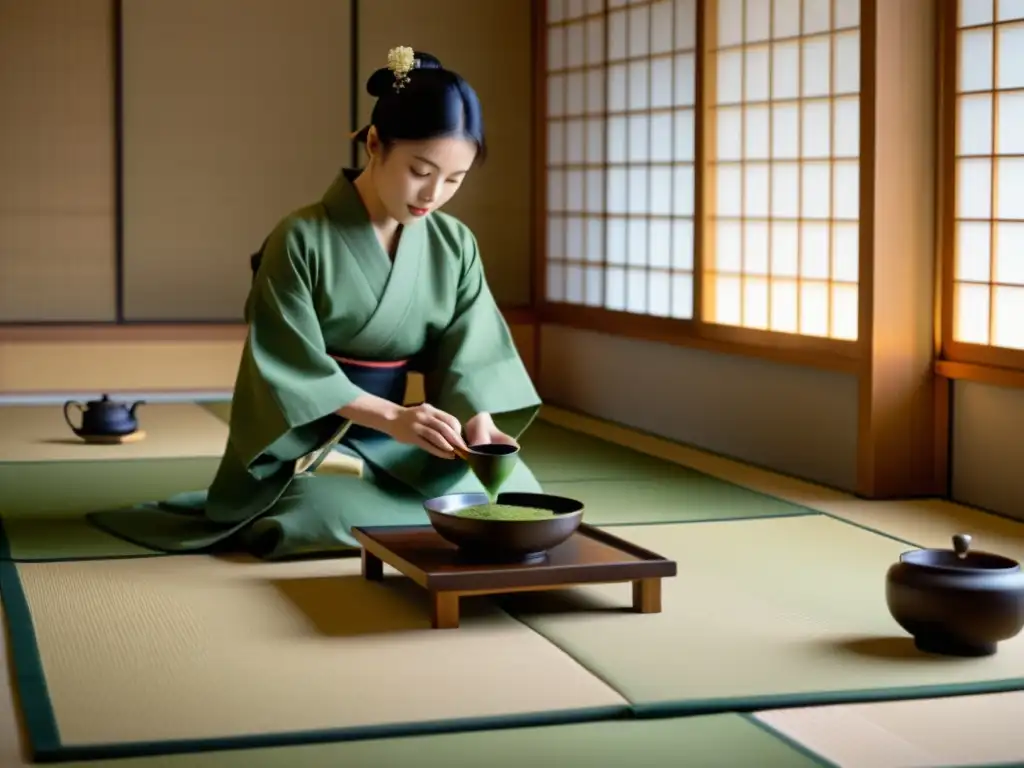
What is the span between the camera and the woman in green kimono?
400 cm

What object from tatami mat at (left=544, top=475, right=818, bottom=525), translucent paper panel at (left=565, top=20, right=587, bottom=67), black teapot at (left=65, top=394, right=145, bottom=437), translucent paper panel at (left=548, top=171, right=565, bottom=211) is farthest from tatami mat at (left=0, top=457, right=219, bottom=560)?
translucent paper panel at (left=565, top=20, right=587, bottom=67)

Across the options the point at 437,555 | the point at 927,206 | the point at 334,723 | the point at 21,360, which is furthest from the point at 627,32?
the point at 334,723

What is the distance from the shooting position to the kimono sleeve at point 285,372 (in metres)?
4.06

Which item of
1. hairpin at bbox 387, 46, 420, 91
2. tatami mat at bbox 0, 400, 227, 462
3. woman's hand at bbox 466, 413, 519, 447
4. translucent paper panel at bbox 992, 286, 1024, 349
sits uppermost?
hairpin at bbox 387, 46, 420, 91

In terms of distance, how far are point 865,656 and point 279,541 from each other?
5.10 ft

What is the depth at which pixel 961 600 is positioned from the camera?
313cm

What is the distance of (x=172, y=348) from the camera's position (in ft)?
25.7

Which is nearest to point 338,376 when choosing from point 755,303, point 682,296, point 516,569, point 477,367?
point 477,367

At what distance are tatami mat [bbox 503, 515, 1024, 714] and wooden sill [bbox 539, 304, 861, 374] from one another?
1.20 meters

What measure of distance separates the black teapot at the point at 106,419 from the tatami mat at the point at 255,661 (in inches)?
80.9

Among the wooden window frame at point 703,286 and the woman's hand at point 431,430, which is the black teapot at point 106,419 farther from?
the woman's hand at point 431,430

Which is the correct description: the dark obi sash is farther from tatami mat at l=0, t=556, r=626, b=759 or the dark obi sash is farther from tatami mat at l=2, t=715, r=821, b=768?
tatami mat at l=2, t=715, r=821, b=768

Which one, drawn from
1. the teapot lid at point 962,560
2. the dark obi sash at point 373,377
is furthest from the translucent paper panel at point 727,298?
the teapot lid at point 962,560

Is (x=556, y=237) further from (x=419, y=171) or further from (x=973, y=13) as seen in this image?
(x=419, y=171)
